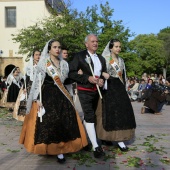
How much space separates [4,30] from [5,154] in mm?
25376

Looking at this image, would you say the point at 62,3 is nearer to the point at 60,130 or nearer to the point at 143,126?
the point at 143,126

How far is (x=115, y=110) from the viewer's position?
16.6 feet

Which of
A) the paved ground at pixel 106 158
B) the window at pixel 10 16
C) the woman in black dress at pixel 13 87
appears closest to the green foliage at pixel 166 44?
the window at pixel 10 16

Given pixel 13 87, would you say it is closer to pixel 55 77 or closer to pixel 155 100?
pixel 155 100

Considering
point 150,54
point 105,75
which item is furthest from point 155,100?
point 150,54

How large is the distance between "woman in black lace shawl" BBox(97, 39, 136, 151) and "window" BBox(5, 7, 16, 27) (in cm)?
2551

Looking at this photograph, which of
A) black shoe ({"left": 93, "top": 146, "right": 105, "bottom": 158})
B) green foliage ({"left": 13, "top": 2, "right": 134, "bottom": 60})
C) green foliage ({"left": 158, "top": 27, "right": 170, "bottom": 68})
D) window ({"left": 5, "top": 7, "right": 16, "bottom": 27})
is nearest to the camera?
black shoe ({"left": 93, "top": 146, "right": 105, "bottom": 158})

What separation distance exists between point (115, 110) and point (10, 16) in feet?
86.6

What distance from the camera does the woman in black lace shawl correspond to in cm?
505

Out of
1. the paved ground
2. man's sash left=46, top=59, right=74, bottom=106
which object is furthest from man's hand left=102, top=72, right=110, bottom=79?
the paved ground

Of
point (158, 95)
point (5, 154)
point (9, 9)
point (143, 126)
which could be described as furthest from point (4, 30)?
point (5, 154)

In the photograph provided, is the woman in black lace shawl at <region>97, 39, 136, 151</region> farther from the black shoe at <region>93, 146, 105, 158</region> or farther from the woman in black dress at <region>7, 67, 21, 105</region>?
the woman in black dress at <region>7, 67, 21, 105</region>

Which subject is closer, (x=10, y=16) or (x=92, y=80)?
(x=92, y=80)

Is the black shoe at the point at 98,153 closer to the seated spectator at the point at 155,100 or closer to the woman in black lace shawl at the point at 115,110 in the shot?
the woman in black lace shawl at the point at 115,110
